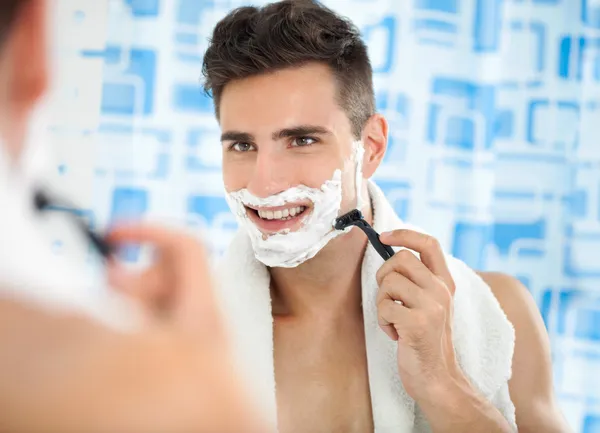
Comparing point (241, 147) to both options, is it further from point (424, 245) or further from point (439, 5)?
point (439, 5)

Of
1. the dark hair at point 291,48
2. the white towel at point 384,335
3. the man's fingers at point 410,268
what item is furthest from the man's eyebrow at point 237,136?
the man's fingers at point 410,268

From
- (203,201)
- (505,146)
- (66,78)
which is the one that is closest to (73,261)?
(203,201)

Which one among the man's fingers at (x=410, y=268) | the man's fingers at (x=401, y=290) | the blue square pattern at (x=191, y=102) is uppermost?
the blue square pattern at (x=191, y=102)

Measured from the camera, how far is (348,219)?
1.03 m

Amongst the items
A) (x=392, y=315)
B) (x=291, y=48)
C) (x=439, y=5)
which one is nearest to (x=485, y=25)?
(x=439, y=5)

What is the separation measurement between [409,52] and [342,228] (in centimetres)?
70

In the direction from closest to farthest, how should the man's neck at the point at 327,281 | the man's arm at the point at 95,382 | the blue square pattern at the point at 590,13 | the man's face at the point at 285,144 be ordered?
the man's arm at the point at 95,382, the man's face at the point at 285,144, the man's neck at the point at 327,281, the blue square pattern at the point at 590,13

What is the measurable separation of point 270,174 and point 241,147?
10 centimetres

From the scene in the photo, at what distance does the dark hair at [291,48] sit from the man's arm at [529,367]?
0.46m

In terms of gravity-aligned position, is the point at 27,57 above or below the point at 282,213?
above

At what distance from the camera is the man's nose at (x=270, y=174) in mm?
991

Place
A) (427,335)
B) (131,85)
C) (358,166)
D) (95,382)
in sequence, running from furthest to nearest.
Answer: (131,85)
(358,166)
(427,335)
(95,382)

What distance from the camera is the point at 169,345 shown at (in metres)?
0.19

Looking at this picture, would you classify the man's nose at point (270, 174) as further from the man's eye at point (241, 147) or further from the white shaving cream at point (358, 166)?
the white shaving cream at point (358, 166)
